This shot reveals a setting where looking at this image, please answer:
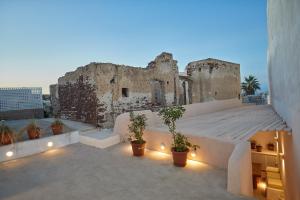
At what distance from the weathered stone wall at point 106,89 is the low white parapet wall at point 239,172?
22.3ft

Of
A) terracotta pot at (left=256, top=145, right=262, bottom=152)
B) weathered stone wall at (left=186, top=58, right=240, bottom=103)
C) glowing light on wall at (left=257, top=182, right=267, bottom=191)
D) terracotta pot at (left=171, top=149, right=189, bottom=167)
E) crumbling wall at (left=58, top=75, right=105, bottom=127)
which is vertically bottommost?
glowing light on wall at (left=257, top=182, right=267, bottom=191)

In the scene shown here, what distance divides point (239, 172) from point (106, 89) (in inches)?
291

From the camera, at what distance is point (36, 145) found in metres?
6.04

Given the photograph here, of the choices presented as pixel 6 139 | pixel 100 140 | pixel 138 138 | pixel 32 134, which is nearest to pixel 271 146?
pixel 138 138

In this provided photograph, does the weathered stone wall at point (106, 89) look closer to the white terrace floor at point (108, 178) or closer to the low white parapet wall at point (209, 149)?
the white terrace floor at point (108, 178)

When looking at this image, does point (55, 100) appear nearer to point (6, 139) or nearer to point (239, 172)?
point (6, 139)

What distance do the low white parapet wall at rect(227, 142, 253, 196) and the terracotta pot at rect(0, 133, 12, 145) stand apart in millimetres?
6306

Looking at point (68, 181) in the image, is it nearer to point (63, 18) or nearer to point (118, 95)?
point (118, 95)

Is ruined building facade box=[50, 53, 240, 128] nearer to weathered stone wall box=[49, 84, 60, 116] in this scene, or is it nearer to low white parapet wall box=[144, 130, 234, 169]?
weathered stone wall box=[49, 84, 60, 116]

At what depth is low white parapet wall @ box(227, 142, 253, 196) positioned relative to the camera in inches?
134

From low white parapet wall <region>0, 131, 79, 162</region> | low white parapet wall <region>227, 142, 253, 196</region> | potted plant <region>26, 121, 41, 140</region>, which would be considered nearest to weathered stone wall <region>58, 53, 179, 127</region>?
low white parapet wall <region>0, 131, 79, 162</region>

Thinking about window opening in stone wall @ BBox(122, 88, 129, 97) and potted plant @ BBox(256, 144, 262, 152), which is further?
window opening in stone wall @ BBox(122, 88, 129, 97)

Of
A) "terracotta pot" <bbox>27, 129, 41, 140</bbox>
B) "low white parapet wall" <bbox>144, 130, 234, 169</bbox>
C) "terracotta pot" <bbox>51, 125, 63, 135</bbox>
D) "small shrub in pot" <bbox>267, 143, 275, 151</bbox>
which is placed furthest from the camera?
"small shrub in pot" <bbox>267, 143, 275, 151</bbox>

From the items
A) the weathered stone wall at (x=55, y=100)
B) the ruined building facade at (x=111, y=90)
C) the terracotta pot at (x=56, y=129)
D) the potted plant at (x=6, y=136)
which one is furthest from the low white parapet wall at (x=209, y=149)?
the weathered stone wall at (x=55, y=100)
